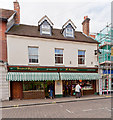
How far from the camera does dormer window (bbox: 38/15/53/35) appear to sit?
12.3 metres

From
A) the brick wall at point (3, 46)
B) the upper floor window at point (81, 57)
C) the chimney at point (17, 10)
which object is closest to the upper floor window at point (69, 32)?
the upper floor window at point (81, 57)

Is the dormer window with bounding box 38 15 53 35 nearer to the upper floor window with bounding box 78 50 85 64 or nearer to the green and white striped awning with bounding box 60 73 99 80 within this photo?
the upper floor window with bounding box 78 50 85 64

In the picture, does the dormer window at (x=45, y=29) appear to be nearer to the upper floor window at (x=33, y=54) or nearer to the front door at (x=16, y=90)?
the upper floor window at (x=33, y=54)

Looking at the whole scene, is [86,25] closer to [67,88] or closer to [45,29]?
[45,29]

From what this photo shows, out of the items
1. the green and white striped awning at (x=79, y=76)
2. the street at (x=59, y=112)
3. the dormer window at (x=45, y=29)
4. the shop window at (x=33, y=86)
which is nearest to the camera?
the street at (x=59, y=112)

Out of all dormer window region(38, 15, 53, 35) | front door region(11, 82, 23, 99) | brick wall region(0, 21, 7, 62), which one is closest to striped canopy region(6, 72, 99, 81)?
front door region(11, 82, 23, 99)

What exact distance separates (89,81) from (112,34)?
961 centimetres

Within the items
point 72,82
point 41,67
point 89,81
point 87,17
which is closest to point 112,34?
point 87,17

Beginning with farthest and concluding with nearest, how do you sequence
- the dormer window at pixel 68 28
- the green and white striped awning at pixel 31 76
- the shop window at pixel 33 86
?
the dormer window at pixel 68 28 < the shop window at pixel 33 86 < the green and white striped awning at pixel 31 76

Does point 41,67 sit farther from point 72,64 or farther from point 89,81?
point 89,81

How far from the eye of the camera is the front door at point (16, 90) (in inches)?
422

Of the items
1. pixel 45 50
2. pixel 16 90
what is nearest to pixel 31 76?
pixel 16 90

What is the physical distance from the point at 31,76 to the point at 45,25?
22.4 feet

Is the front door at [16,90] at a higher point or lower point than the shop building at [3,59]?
lower
